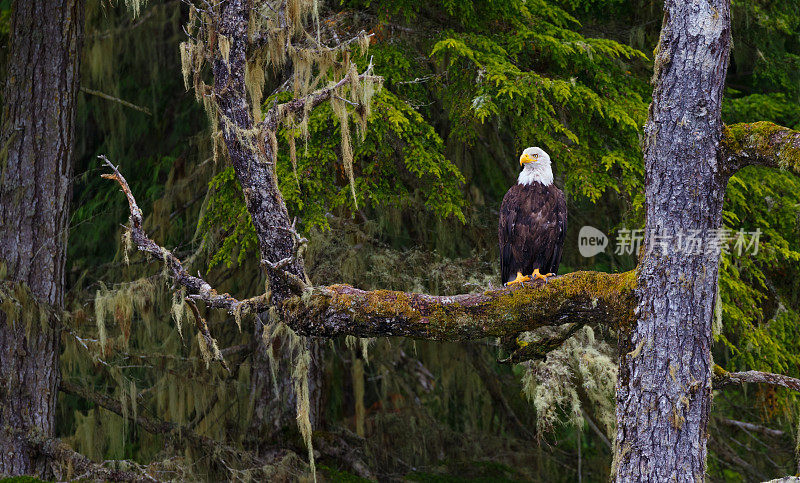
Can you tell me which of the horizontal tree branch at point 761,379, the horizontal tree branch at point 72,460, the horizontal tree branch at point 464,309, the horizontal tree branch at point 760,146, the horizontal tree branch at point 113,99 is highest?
the horizontal tree branch at point 113,99

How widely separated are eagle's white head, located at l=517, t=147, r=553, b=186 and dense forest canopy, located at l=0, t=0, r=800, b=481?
0.41m

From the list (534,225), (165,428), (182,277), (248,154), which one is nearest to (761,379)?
(534,225)

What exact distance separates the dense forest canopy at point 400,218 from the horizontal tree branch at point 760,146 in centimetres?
119

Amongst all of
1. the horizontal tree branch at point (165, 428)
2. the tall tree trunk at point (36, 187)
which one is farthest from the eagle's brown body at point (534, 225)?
the tall tree trunk at point (36, 187)

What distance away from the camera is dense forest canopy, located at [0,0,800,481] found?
5.51 m

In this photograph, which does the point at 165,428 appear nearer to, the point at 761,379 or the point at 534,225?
the point at 534,225

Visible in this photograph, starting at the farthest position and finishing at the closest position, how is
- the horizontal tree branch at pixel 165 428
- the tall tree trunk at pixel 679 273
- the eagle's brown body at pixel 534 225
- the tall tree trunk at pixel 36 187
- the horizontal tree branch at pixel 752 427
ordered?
the horizontal tree branch at pixel 752 427, the horizontal tree branch at pixel 165 428, the tall tree trunk at pixel 36 187, the eagle's brown body at pixel 534 225, the tall tree trunk at pixel 679 273

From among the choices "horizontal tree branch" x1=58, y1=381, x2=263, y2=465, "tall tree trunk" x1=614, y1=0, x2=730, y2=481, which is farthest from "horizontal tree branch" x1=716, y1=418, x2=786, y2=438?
"tall tree trunk" x1=614, y1=0, x2=730, y2=481

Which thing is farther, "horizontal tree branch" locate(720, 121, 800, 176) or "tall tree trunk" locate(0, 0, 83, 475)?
"tall tree trunk" locate(0, 0, 83, 475)

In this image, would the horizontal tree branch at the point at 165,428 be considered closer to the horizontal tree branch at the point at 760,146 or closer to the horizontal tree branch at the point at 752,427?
the horizontal tree branch at the point at 752,427

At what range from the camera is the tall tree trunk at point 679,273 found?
3551mm

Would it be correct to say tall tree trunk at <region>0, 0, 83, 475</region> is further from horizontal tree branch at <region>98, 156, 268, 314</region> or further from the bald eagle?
the bald eagle

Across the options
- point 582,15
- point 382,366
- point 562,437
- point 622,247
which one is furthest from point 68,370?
point 562,437

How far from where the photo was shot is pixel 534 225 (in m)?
5.02
